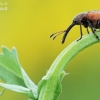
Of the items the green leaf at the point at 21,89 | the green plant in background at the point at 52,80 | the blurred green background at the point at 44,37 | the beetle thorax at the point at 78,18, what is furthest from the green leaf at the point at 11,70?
the blurred green background at the point at 44,37

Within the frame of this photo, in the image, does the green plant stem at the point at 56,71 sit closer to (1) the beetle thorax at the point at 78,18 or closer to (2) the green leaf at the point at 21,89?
(2) the green leaf at the point at 21,89

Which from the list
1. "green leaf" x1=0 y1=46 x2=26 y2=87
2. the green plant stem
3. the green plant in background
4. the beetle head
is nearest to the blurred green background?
the beetle head

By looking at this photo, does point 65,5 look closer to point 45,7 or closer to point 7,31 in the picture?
point 45,7

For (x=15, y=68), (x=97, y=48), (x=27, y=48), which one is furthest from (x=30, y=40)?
(x=15, y=68)

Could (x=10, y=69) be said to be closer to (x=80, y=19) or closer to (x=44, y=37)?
(x=80, y=19)

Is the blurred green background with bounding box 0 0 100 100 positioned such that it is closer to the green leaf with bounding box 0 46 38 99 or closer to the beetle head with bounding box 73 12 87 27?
the beetle head with bounding box 73 12 87 27
